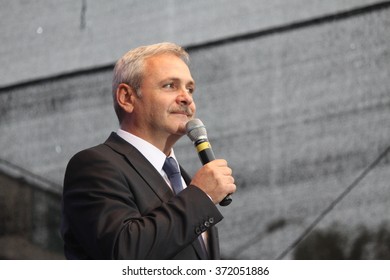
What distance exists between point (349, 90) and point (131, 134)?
2.24 meters

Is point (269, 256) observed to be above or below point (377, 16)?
below

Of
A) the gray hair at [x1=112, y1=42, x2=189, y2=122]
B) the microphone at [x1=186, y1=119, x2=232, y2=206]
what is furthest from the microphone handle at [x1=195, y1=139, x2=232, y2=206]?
the gray hair at [x1=112, y1=42, x2=189, y2=122]

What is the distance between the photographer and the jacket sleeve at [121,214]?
1.58 metres

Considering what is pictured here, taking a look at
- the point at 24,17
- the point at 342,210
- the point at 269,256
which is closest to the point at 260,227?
the point at 269,256

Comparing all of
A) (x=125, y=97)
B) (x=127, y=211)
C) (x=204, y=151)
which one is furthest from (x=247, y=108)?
(x=127, y=211)

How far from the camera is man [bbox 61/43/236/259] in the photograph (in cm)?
159

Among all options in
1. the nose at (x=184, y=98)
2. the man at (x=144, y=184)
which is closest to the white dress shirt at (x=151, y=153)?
the man at (x=144, y=184)

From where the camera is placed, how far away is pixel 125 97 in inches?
75.7

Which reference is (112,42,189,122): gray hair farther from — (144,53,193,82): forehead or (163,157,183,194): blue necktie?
(163,157,183,194): blue necktie

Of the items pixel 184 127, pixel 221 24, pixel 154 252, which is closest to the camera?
pixel 154 252

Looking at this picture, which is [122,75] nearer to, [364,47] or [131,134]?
[131,134]

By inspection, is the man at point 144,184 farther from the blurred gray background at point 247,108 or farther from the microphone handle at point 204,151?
the blurred gray background at point 247,108

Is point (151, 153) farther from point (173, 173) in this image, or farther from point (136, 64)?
point (136, 64)

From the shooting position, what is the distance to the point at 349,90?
389cm
